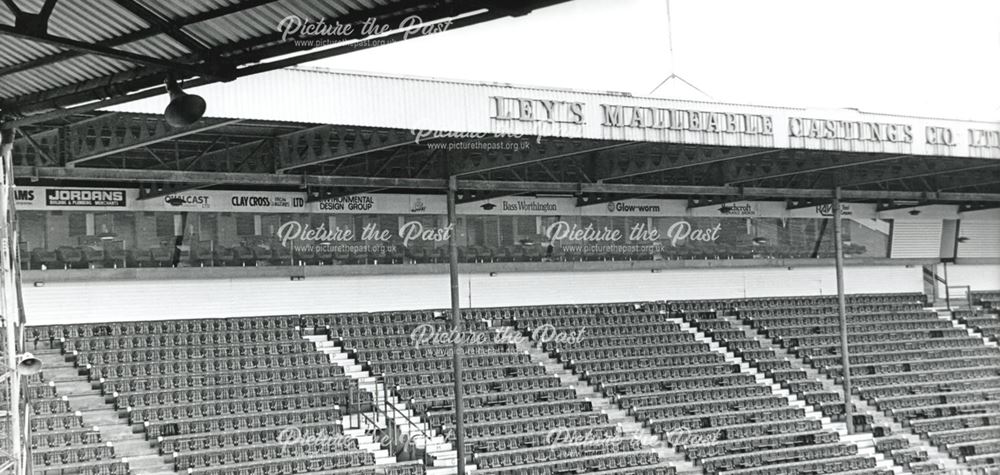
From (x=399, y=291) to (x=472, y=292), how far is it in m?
2.35

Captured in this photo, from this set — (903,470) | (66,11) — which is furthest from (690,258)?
(66,11)

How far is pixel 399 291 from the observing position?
105 ft

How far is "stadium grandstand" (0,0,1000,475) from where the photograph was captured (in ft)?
75.9

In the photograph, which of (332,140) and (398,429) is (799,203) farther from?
(332,140)

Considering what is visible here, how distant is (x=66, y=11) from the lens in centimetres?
1014

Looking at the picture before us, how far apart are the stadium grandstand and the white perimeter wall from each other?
0.26ft

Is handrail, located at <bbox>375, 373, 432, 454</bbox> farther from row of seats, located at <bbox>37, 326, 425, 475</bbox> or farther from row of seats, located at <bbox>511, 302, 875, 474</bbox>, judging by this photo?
row of seats, located at <bbox>511, 302, 875, 474</bbox>

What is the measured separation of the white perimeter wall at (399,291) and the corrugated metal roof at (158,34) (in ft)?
54.2

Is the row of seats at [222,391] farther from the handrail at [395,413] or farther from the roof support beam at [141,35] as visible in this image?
the roof support beam at [141,35]

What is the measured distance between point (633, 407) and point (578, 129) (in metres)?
9.08

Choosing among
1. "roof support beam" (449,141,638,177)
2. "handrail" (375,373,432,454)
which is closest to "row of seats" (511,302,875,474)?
"handrail" (375,373,432,454)

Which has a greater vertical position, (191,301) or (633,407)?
(191,301)

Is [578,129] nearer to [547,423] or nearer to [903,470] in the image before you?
[547,423]

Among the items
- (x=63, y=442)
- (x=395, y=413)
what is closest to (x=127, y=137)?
(x=63, y=442)
